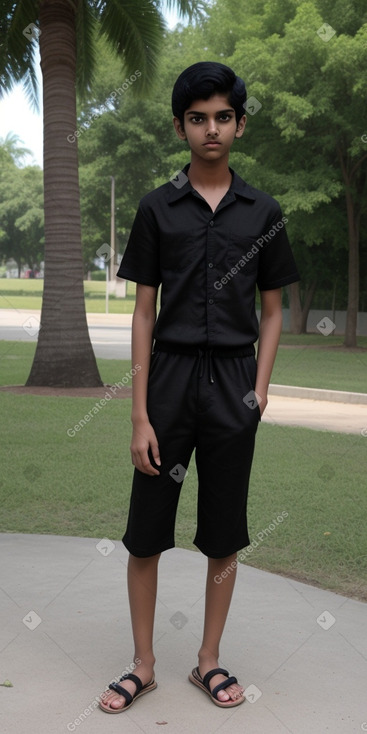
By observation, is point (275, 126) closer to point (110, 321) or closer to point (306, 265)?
point (306, 265)

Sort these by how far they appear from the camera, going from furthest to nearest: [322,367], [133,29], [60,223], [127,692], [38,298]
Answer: [38,298] → [322,367] → [133,29] → [60,223] → [127,692]

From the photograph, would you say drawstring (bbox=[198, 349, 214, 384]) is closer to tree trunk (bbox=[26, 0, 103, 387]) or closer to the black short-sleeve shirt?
the black short-sleeve shirt

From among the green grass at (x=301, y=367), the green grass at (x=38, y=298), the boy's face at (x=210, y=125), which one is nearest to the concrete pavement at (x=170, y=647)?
the boy's face at (x=210, y=125)

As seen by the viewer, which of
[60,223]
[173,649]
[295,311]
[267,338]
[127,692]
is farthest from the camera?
[295,311]

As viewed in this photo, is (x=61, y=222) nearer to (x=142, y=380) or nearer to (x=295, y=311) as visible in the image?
(x=142, y=380)

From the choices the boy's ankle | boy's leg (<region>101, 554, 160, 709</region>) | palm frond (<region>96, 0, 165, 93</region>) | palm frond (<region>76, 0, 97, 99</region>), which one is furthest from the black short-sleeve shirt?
palm frond (<region>96, 0, 165, 93</region>)

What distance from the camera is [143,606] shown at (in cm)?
316

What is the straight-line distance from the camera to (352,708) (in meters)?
3.03

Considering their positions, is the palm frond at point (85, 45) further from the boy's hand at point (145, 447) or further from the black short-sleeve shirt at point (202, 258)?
the boy's hand at point (145, 447)

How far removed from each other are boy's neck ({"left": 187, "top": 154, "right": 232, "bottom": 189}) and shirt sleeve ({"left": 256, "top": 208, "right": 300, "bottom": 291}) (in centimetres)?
22

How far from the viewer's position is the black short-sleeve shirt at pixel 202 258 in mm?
2984

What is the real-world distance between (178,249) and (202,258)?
0.28ft

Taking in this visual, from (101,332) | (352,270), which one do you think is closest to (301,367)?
(352,270)

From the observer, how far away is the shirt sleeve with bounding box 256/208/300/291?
3.08 m
